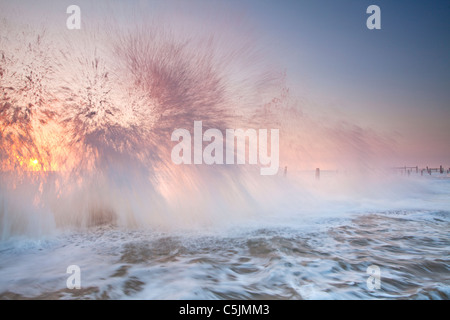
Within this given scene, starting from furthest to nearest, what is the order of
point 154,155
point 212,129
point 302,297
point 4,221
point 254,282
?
point 212,129, point 154,155, point 4,221, point 254,282, point 302,297

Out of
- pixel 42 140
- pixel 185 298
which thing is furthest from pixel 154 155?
pixel 185 298

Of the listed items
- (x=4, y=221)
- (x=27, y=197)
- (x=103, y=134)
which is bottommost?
(x=4, y=221)

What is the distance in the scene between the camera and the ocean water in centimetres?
280

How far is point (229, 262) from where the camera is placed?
3623 mm

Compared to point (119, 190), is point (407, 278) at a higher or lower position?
lower

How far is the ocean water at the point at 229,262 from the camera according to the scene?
2797 mm

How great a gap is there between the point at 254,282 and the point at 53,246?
3.47 m

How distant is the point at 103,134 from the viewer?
6.01 metres

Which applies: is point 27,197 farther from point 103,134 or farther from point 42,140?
point 103,134

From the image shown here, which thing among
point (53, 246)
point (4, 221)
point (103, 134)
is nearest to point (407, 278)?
point (53, 246)
